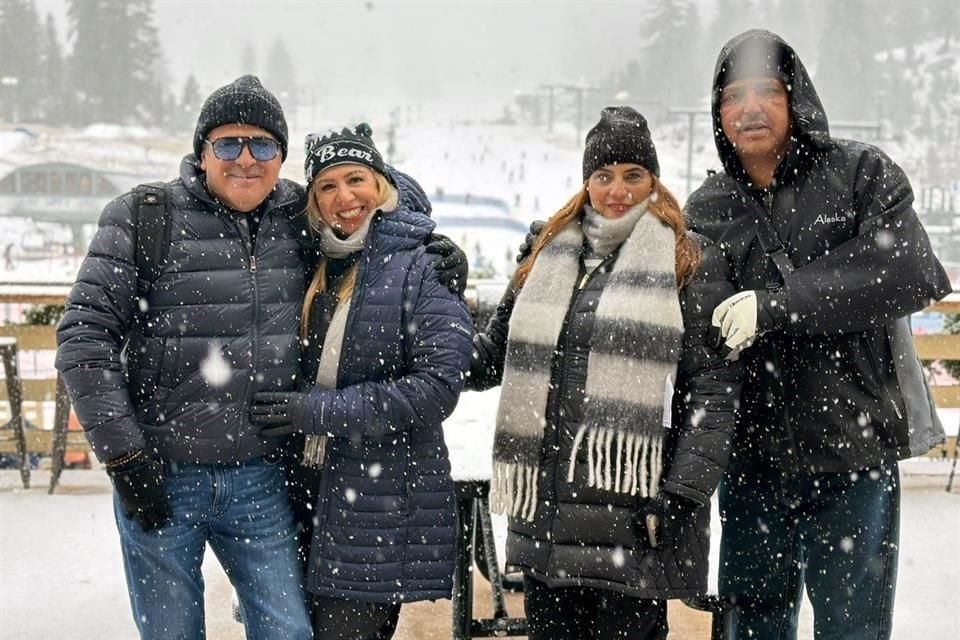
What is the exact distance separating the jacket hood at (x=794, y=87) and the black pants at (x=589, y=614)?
988 millimetres

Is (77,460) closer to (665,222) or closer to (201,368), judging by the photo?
(201,368)

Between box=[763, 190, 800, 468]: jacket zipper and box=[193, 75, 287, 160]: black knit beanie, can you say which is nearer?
box=[193, 75, 287, 160]: black knit beanie

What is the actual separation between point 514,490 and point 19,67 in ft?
211

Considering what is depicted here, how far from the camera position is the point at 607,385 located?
1.76 m

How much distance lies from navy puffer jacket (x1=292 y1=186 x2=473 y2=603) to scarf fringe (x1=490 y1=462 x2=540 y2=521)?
0.12m

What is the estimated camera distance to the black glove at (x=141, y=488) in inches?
64.9

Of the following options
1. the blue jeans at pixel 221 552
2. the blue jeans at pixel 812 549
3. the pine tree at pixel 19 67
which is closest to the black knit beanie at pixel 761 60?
the blue jeans at pixel 812 549

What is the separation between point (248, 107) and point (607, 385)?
2.88 feet

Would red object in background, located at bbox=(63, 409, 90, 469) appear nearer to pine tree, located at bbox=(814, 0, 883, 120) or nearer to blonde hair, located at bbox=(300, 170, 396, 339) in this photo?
blonde hair, located at bbox=(300, 170, 396, 339)

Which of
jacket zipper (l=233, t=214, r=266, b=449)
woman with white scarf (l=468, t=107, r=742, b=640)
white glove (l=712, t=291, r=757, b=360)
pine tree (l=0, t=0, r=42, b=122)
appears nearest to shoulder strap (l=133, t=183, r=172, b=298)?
jacket zipper (l=233, t=214, r=266, b=449)

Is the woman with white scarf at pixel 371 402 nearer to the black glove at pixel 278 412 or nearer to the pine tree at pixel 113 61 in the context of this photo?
the black glove at pixel 278 412

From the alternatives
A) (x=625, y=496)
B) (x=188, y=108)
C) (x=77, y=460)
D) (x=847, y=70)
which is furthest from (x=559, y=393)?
(x=188, y=108)

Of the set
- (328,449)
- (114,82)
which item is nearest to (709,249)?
(328,449)

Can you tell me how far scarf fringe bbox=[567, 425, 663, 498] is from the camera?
174cm
